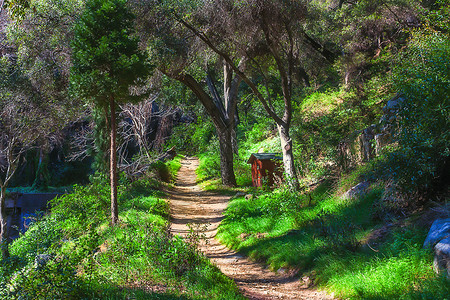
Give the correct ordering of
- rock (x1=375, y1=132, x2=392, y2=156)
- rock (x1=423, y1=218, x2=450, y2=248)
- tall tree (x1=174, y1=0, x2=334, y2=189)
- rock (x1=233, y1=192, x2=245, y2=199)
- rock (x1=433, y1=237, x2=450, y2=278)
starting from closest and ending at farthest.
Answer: rock (x1=433, y1=237, x2=450, y2=278), rock (x1=423, y1=218, x2=450, y2=248), rock (x1=375, y1=132, x2=392, y2=156), tall tree (x1=174, y1=0, x2=334, y2=189), rock (x1=233, y1=192, x2=245, y2=199)

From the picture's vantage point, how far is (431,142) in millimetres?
5016

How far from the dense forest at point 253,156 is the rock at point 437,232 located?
26mm

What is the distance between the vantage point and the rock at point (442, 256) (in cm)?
383

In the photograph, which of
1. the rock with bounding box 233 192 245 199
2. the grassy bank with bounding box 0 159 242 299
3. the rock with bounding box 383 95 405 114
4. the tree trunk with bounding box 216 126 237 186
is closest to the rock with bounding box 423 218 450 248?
the rock with bounding box 383 95 405 114

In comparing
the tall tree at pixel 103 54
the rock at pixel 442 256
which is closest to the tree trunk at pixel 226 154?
the tall tree at pixel 103 54

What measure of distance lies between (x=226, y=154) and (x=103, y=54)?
8.11 meters

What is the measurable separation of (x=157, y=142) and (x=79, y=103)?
1216 centimetres

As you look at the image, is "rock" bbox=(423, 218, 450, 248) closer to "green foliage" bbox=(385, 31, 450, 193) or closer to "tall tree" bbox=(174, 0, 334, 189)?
"green foliage" bbox=(385, 31, 450, 193)

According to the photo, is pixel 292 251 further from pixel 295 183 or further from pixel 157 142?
pixel 157 142

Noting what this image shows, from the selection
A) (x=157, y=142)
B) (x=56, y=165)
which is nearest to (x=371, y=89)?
(x=157, y=142)

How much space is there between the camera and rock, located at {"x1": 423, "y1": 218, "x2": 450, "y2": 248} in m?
4.23

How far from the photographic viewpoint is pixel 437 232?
4.35 meters

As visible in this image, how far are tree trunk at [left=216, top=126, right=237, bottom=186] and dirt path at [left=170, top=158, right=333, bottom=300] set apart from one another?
115cm

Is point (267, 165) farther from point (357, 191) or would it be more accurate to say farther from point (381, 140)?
point (357, 191)
